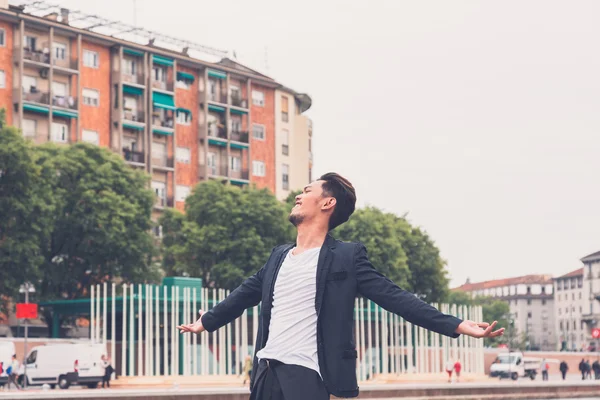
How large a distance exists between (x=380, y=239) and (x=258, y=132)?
22.0m

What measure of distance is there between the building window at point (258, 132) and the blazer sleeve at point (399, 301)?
86436mm

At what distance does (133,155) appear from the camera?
8100 centimetres

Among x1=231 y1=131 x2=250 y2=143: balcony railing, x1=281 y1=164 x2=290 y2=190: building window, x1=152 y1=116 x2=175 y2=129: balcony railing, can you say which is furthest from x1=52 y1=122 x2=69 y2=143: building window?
x1=281 y1=164 x2=290 y2=190: building window

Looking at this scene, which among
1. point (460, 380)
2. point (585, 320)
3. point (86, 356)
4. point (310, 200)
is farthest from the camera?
point (585, 320)

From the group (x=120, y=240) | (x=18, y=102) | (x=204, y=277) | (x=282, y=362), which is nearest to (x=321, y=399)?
(x=282, y=362)

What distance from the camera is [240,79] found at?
9206 cm

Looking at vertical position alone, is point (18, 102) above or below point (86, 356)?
above

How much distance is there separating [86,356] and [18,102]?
32171 millimetres

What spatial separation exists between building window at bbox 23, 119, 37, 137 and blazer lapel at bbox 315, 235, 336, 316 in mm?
70096

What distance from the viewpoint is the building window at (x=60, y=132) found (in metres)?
76.2

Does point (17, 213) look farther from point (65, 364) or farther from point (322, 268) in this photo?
point (322, 268)

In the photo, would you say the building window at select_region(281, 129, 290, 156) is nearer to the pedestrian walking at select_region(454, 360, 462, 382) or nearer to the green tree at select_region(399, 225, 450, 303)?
the green tree at select_region(399, 225, 450, 303)

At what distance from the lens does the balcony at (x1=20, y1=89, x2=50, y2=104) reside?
244ft

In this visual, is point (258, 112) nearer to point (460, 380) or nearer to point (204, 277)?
point (204, 277)
